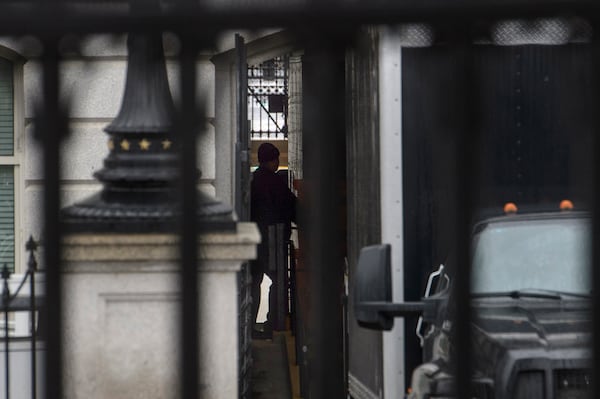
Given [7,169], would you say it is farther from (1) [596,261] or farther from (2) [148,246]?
(1) [596,261]

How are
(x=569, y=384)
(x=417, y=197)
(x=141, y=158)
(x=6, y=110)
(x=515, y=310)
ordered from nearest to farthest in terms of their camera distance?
(x=141, y=158) → (x=569, y=384) → (x=515, y=310) → (x=417, y=197) → (x=6, y=110)

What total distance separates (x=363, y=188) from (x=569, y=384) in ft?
11.7

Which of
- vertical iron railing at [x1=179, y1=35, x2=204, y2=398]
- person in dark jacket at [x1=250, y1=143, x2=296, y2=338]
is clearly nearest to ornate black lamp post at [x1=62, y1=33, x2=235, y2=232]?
vertical iron railing at [x1=179, y1=35, x2=204, y2=398]

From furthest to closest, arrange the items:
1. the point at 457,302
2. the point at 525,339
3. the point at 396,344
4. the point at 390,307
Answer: the point at 396,344, the point at 525,339, the point at 390,307, the point at 457,302

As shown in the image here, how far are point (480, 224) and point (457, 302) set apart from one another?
11.7 ft

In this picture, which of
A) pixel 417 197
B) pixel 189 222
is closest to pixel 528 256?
pixel 417 197

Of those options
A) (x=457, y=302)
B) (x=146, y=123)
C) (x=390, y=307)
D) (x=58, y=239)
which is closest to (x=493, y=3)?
(x=457, y=302)

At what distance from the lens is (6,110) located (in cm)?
884

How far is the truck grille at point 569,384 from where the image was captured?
458 cm

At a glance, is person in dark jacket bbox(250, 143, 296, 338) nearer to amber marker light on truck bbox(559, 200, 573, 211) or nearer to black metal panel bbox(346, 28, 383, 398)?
black metal panel bbox(346, 28, 383, 398)

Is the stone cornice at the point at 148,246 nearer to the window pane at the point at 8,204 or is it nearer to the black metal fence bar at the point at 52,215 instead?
the black metal fence bar at the point at 52,215

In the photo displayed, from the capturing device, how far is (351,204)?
28.4 feet

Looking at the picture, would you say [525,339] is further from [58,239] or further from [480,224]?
[58,239]

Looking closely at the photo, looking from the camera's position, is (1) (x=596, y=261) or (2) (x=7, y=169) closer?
(1) (x=596, y=261)
